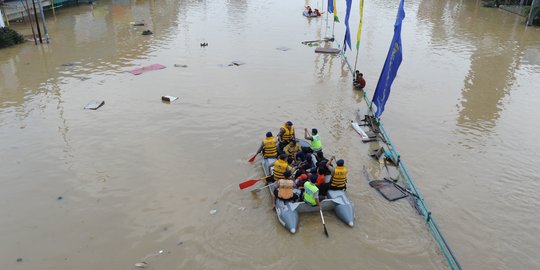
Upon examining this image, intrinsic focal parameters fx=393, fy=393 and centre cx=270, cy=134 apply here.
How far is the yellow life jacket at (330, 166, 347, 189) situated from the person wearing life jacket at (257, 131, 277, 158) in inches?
86.4

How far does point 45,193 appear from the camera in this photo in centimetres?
1078

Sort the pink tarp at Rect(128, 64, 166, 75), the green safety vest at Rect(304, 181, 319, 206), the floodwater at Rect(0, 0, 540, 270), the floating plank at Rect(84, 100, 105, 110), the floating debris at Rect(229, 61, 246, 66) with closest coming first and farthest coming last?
the floodwater at Rect(0, 0, 540, 270)
the green safety vest at Rect(304, 181, 319, 206)
the floating plank at Rect(84, 100, 105, 110)
the pink tarp at Rect(128, 64, 166, 75)
the floating debris at Rect(229, 61, 246, 66)

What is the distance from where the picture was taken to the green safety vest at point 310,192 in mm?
9234

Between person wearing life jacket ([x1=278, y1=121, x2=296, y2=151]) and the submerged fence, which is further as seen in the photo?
person wearing life jacket ([x1=278, y1=121, x2=296, y2=151])

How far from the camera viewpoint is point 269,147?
11.4 metres

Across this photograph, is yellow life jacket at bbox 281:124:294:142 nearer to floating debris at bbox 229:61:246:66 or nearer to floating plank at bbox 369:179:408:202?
floating plank at bbox 369:179:408:202

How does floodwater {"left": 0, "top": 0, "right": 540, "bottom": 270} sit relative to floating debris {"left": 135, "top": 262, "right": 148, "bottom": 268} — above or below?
above

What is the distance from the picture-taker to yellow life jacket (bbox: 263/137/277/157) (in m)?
11.3

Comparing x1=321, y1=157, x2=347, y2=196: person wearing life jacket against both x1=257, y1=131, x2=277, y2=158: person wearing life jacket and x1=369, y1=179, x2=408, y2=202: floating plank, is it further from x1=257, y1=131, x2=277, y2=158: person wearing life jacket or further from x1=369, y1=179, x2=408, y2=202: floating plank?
x1=257, y1=131, x2=277, y2=158: person wearing life jacket

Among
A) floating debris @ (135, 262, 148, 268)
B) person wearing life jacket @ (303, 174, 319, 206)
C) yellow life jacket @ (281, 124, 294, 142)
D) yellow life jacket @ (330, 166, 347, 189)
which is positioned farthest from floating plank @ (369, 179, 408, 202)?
floating debris @ (135, 262, 148, 268)

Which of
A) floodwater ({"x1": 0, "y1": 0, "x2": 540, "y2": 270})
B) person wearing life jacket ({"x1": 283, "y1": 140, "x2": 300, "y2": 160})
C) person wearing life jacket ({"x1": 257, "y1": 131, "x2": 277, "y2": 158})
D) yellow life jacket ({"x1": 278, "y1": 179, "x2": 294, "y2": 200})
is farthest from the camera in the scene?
person wearing life jacket ({"x1": 283, "y1": 140, "x2": 300, "y2": 160})

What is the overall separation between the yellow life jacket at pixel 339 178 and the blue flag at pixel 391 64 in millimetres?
4856

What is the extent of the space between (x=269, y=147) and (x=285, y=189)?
2.12 metres

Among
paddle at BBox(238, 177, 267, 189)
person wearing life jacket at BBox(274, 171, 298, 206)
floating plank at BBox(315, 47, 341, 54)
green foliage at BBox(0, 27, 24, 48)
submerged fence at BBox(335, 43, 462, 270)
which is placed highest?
green foliage at BBox(0, 27, 24, 48)
